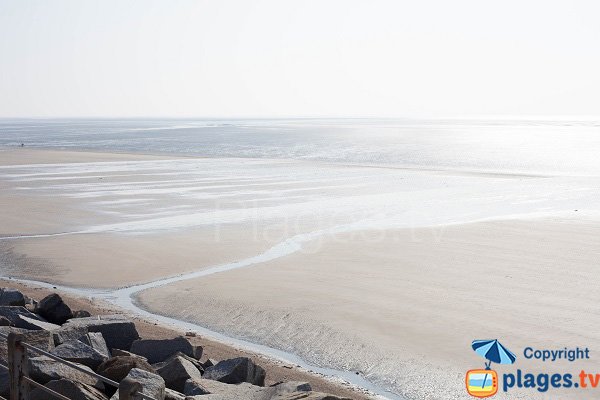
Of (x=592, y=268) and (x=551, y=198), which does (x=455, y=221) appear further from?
(x=551, y=198)

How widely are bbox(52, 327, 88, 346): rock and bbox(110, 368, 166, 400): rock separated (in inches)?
73.0

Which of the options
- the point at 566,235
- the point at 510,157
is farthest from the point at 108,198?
the point at 510,157

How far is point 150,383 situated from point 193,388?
706 millimetres

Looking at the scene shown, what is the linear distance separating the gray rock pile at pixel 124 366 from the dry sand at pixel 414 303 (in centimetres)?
221

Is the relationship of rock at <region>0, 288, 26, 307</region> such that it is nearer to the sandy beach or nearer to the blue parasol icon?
the sandy beach

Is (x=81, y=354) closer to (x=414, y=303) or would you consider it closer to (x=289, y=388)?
(x=289, y=388)

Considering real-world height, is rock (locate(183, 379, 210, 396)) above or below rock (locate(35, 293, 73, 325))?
above

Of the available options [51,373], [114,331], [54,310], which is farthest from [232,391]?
[54,310]

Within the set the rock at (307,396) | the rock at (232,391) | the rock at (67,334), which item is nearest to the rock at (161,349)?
the rock at (67,334)

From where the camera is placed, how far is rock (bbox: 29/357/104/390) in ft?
23.5

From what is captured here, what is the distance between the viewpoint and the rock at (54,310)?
10.8 meters

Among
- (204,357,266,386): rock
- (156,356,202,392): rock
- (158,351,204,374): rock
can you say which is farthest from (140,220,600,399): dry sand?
(156,356,202,392): rock

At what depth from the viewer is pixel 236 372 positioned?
8164 millimetres

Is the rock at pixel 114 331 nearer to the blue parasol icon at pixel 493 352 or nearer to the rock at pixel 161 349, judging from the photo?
the rock at pixel 161 349
